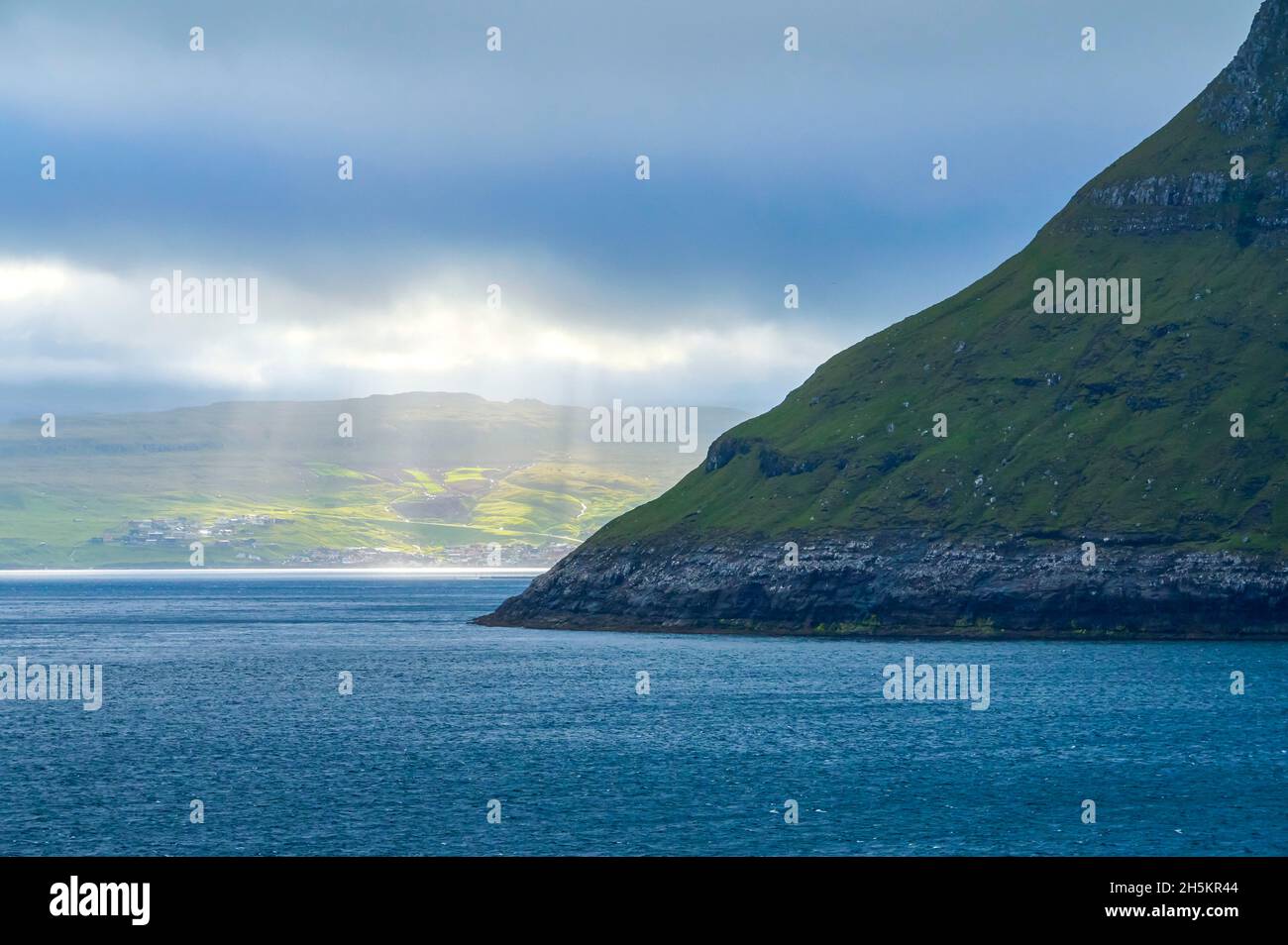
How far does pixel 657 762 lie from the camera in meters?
91.0

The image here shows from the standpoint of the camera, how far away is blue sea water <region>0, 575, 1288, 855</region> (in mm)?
67375

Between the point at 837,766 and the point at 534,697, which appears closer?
the point at 837,766

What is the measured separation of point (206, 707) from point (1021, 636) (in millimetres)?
116236

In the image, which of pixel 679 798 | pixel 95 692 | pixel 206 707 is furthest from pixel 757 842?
pixel 95 692

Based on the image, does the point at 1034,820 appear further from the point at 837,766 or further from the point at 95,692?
the point at 95,692

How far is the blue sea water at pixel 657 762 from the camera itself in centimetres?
6738

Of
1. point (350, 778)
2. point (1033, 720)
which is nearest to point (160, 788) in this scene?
point (350, 778)

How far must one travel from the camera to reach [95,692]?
444ft

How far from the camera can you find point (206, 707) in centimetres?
12481
